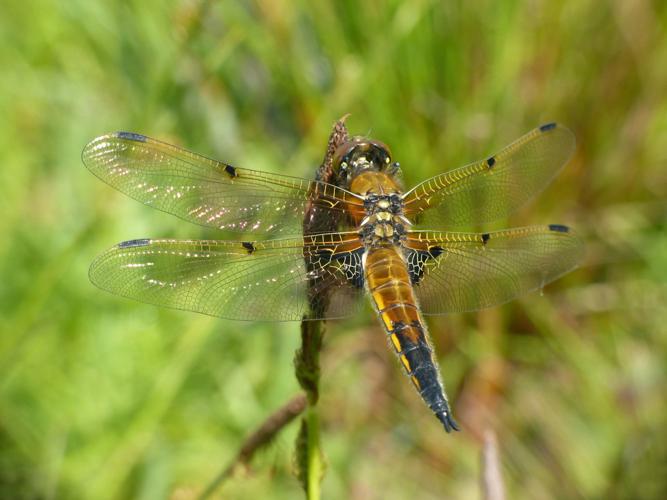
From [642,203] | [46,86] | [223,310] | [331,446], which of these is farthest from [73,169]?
[642,203]

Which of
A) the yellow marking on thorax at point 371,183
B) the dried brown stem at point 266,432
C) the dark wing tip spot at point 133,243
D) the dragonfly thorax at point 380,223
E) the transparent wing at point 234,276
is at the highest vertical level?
the yellow marking on thorax at point 371,183

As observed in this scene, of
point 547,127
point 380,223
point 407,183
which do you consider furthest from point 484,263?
point 407,183

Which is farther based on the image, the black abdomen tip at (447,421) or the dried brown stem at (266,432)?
the black abdomen tip at (447,421)

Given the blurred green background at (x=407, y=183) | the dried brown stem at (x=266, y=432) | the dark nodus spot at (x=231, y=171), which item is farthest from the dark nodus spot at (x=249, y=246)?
the blurred green background at (x=407, y=183)

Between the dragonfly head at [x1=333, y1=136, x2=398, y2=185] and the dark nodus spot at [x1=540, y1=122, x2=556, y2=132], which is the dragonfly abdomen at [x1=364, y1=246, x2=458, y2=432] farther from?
the dark nodus spot at [x1=540, y1=122, x2=556, y2=132]

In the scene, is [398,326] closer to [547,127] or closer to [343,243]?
[343,243]

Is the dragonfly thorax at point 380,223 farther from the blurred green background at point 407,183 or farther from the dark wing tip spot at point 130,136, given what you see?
the blurred green background at point 407,183

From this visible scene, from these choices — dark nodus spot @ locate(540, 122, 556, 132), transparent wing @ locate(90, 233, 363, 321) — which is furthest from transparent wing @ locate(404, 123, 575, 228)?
transparent wing @ locate(90, 233, 363, 321)

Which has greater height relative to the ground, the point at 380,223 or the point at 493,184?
the point at 493,184
